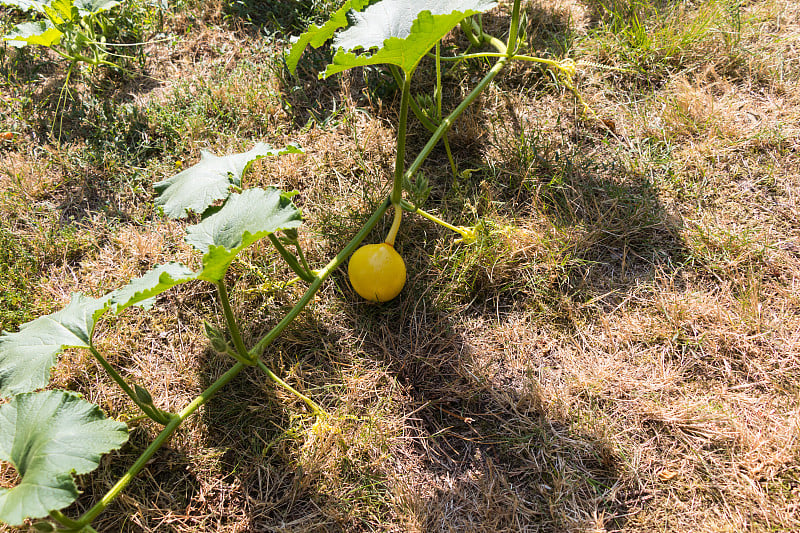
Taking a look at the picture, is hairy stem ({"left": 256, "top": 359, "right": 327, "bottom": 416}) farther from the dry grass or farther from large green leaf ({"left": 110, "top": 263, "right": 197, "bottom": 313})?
large green leaf ({"left": 110, "top": 263, "right": 197, "bottom": 313})

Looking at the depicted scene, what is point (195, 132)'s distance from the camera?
262 centimetres

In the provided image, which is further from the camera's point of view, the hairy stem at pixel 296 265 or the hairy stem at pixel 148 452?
the hairy stem at pixel 296 265

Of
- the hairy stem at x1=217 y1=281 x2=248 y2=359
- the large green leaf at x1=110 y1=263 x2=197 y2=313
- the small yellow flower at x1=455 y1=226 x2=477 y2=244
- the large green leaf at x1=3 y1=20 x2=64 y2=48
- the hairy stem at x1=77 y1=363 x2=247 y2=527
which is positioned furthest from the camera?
the large green leaf at x1=3 y1=20 x2=64 y2=48

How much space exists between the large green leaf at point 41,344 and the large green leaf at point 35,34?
1429 mm

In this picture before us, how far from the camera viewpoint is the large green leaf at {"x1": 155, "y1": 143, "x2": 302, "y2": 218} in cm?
179

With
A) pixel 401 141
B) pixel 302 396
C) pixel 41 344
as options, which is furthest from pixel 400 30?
pixel 41 344

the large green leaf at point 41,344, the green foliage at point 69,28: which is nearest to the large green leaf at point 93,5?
the green foliage at point 69,28

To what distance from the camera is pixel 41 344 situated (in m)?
1.64

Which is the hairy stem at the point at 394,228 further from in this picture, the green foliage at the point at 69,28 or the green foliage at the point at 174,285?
the green foliage at the point at 69,28

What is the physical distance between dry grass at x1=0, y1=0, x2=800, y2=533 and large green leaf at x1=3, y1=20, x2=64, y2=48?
41cm

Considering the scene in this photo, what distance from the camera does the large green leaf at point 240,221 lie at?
1.54 meters

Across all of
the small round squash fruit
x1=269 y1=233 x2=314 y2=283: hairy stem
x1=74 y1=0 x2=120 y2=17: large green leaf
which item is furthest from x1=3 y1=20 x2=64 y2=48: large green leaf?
the small round squash fruit

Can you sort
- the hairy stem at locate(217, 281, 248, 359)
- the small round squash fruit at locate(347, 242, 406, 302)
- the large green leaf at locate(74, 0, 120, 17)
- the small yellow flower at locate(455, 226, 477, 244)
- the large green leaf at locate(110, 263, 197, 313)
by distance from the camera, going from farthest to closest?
the large green leaf at locate(74, 0, 120, 17) < the small yellow flower at locate(455, 226, 477, 244) < the small round squash fruit at locate(347, 242, 406, 302) < the hairy stem at locate(217, 281, 248, 359) < the large green leaf at locate(110, 263, 197, 313)

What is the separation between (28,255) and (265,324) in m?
1.02
